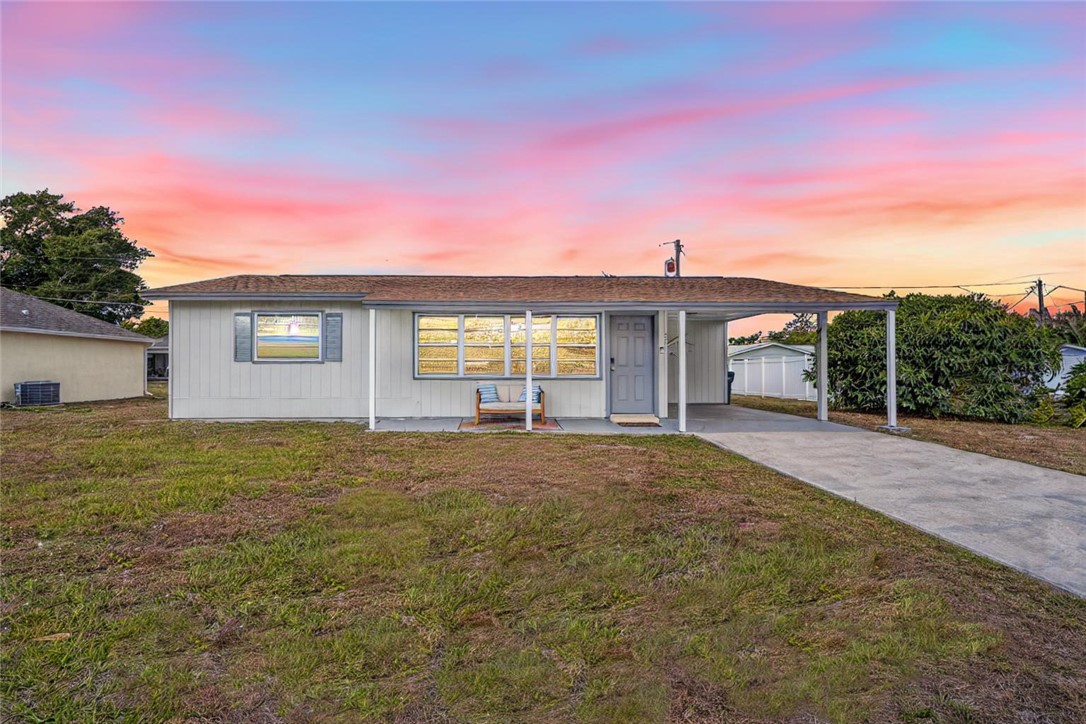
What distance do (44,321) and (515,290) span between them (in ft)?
52.0

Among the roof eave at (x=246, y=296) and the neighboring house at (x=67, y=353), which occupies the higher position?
the roof eave at (x=246, y=296)

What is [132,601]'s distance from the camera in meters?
2.99

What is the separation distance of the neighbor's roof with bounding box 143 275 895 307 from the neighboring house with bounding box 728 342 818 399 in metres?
5.89

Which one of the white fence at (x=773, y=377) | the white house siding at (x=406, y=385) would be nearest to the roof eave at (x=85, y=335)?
the white house siding at (x=406, y=385)

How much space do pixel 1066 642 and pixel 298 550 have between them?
454cm

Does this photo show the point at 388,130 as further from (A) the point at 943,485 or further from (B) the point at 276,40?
(A) the point at 943,485

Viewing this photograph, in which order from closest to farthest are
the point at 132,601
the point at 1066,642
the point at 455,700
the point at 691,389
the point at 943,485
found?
the point at 455,700 → the point at 1066,642 → the point at 132,601 → the point at 943,485 → the point at 691,389

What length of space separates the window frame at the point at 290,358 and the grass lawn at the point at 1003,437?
11303 mm

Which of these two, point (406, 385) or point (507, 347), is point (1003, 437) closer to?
point (507, 347)

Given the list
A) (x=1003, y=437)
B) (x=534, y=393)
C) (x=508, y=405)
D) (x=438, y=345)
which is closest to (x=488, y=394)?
(x=508, y=405)

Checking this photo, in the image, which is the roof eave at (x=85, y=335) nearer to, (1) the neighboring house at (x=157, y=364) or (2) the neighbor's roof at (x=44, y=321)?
(2) the neighbor's roof at (x=44, y=321)

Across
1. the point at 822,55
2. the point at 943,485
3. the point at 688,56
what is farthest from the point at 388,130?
the point at 943,485

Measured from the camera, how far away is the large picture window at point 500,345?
37.6 feet

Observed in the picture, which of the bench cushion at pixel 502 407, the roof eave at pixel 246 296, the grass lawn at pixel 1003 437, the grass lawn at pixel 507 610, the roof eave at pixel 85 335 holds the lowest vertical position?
the grass lawn at pixel 507 610
